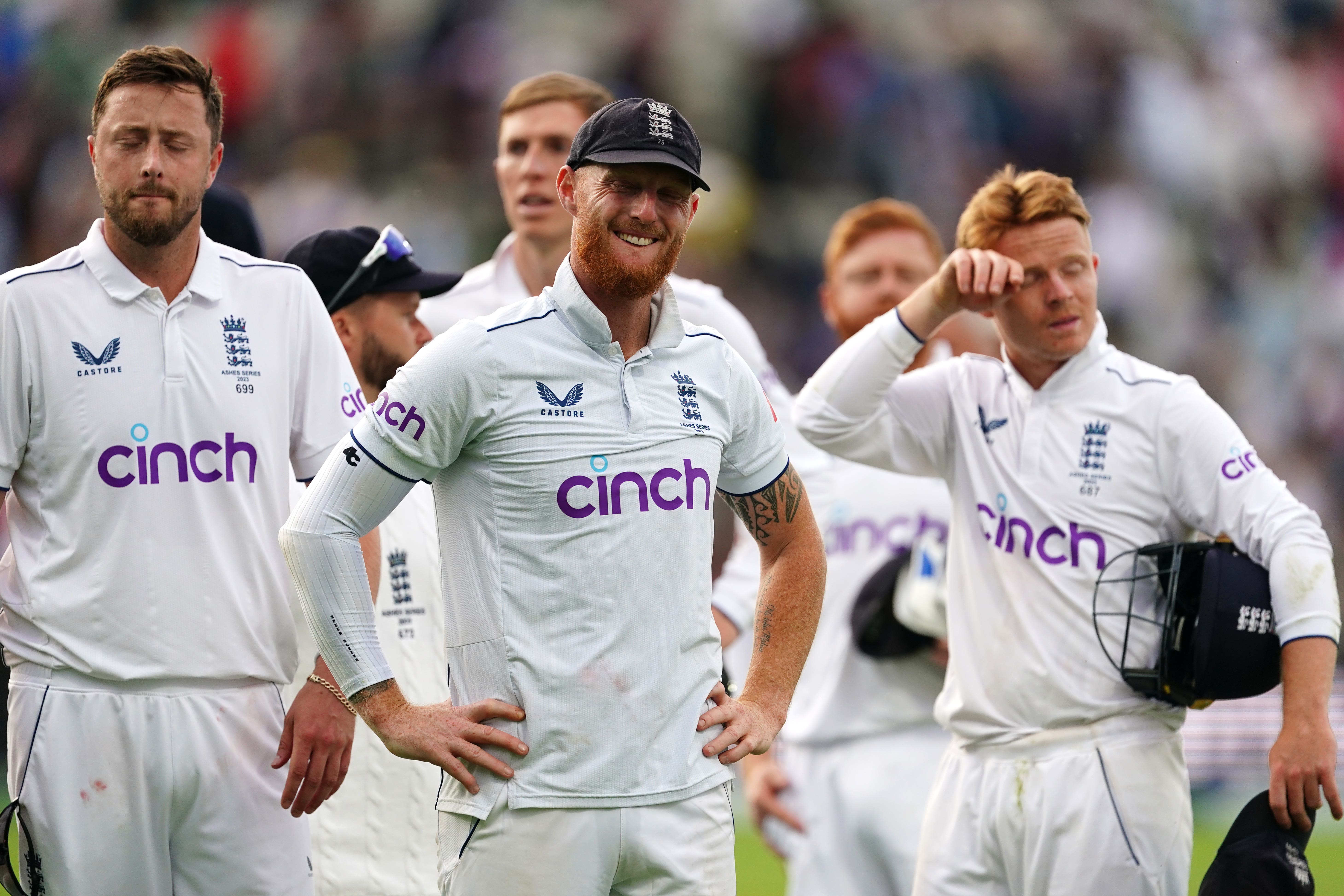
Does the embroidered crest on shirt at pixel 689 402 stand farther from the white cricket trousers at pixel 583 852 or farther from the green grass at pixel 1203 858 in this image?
the green grass at pixel 1203 858

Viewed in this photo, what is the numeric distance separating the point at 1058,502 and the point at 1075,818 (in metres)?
0.87

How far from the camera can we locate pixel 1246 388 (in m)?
12.3

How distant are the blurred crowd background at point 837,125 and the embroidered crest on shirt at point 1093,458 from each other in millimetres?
7605

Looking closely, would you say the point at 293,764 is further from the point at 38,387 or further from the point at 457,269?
the point at 457,269

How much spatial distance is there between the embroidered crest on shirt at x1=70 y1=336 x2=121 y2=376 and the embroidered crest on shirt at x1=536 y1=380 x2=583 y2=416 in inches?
40.1

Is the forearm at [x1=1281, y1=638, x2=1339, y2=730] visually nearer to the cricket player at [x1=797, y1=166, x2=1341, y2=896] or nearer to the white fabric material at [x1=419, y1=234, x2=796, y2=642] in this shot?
the cricket player at [x1=797, y1=166, x2=1341, y2=896]

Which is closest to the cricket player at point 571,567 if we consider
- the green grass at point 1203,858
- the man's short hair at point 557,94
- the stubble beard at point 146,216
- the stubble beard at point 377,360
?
the stubble beard at point 146,216

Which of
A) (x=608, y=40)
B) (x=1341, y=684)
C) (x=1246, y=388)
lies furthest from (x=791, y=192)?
(x=1341, y=684)

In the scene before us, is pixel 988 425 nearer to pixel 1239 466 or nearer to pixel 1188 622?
pixel 1239 466

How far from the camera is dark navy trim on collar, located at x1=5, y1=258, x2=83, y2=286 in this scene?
3508 mm

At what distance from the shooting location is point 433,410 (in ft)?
10.3

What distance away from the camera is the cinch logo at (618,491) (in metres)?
3.15

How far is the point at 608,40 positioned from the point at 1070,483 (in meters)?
9.44

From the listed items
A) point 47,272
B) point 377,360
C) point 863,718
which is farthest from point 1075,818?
point 47,272
